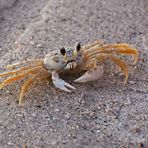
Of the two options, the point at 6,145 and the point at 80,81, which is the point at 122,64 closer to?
the point at 80,81

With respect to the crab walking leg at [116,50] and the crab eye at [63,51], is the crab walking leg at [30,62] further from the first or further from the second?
the crab walking leg at [116,50]

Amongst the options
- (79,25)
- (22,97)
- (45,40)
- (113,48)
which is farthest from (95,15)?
(22,97)

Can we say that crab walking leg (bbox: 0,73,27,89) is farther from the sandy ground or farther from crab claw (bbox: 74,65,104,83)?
crab claw (bbox: 74,65,104,83)

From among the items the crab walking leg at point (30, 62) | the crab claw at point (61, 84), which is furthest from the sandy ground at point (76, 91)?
the crab walking leg at point (30, 62)

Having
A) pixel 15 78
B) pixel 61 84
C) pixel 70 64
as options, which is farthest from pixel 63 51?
pixel 15 78

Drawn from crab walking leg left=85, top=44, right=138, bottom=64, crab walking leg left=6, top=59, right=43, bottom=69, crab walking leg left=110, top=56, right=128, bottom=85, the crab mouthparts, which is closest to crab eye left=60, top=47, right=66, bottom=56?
the crab mouthparts

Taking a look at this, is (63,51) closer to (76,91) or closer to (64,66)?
(64,66)

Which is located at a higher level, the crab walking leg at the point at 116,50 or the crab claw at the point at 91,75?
the crab walking leg at the point at 116,50
